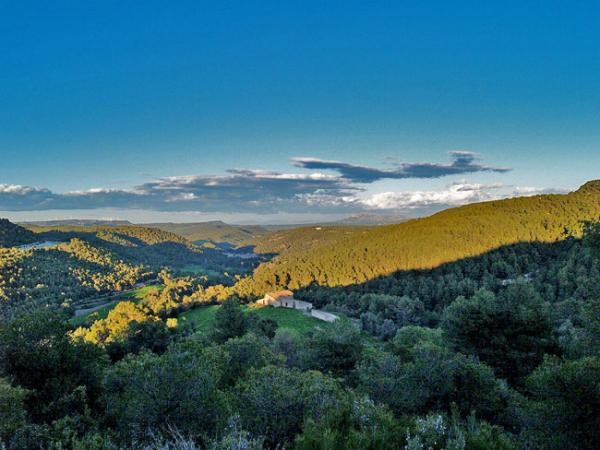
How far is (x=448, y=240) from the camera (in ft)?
500

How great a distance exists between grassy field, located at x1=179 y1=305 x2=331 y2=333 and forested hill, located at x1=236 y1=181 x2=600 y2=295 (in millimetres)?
33665

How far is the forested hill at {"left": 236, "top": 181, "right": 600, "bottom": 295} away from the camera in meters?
139

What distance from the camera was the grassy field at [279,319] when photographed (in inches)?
3060

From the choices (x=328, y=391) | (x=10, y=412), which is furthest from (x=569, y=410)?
(x=10, y=412)

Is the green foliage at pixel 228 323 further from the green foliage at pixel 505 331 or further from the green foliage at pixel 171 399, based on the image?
the green foliage at pixel 171 399

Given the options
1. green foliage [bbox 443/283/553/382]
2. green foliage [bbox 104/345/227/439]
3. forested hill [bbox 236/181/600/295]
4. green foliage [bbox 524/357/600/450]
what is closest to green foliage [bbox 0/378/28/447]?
green foliage [bbox 104/345/227/439]

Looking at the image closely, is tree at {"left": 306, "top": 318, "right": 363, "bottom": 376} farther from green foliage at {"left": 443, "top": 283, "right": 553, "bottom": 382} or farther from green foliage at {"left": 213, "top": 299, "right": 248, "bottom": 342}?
green foliage at {"left": 213, "top": 299, "right": 248, "bottom": 342}

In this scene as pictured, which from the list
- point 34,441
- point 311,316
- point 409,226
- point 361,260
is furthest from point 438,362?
point 409,226

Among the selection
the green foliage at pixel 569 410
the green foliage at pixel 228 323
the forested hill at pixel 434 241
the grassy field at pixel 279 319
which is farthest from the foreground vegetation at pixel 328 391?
the forested hill at pixel 434 241

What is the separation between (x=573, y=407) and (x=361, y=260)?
146 m

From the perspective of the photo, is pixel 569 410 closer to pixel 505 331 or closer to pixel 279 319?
pixel 505 331

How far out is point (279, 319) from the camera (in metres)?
83.1

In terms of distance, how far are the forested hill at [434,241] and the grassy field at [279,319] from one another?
110ft

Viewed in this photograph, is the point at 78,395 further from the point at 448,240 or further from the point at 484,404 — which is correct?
the point at 448,240
